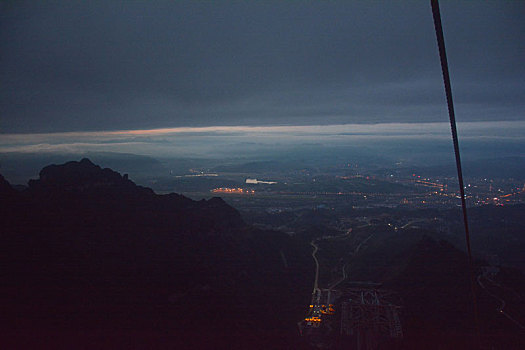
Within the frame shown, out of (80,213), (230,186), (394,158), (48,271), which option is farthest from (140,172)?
(394,158)

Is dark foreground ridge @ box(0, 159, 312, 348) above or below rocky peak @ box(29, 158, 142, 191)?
below

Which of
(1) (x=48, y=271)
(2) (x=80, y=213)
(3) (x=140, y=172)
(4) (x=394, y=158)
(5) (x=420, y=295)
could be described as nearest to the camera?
(1) (x=48, y=271)

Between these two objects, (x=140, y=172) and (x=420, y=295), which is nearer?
(x=420, y=295)

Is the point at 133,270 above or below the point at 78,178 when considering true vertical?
below

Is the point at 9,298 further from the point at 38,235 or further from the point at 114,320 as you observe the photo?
the point at 38,235

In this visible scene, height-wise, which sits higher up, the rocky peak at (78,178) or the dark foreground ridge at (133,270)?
the rocky peak at (78,178)

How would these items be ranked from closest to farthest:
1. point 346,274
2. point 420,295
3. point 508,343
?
1. point 508,343
2. point 420,295
3. point 346,274

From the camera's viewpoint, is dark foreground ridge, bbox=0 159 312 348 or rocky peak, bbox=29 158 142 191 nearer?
dark foreground ridge, bbox=0 159 312 348

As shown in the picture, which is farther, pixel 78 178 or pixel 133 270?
pixel 78 178
